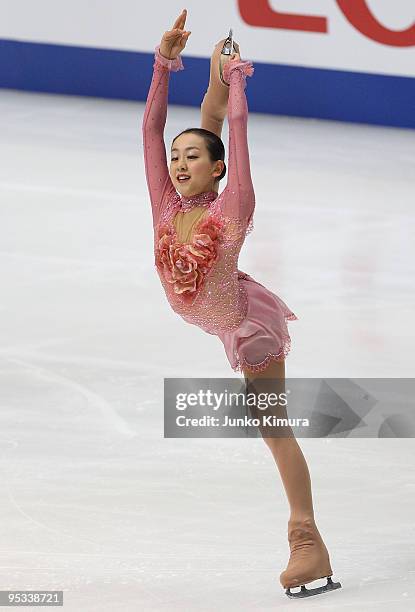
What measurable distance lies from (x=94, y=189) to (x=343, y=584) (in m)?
4.33

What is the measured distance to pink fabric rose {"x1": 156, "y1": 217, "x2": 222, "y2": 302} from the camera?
2736mm

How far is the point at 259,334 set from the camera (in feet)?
9.25

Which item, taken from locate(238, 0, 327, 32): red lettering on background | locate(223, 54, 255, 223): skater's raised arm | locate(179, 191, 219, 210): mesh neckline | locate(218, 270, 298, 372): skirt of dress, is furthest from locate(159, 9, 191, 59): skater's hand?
locate(238, 0, 327, 32): red lettering on background

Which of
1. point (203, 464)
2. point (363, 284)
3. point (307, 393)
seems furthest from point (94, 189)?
point (203, 464)

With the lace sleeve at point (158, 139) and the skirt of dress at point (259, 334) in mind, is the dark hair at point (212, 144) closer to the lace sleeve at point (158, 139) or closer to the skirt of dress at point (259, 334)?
the lace sleeve at point (158, 139)

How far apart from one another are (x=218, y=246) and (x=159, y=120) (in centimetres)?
31

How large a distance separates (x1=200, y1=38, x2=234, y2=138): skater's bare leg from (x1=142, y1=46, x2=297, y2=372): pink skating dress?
0.05 metres

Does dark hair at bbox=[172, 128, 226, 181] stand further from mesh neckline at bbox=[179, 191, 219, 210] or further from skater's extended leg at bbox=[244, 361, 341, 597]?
skater's extended leg at bbox=[244, 361, 341, 597]

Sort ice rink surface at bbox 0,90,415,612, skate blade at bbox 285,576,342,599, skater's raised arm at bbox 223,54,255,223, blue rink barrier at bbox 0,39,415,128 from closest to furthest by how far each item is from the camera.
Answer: skater's raised arm at bbox 223,54,255,223 → skate blade at bbox 285,576,342,599 → ice rink surface at bbox 0,90,415,612 → blue rink barrier at bbox 0,39,415,128

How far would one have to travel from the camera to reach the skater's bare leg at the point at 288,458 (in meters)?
2.80

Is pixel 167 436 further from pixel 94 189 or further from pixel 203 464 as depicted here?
pixel 94 189

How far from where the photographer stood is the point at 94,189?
6945mm

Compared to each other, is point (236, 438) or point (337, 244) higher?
point (337, 244)

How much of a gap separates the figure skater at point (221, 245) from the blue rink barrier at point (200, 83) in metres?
5.99
